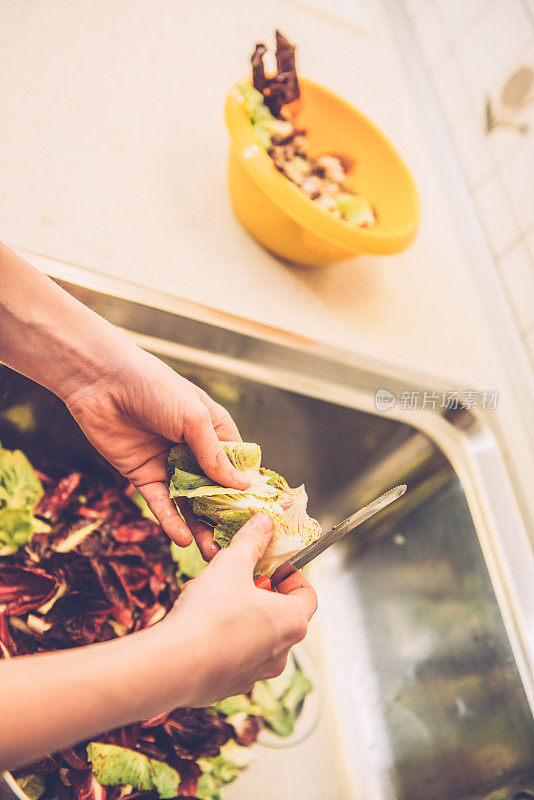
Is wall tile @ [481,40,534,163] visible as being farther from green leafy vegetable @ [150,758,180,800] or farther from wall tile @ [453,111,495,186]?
green leafy vegetable @ [150,758,180,800]

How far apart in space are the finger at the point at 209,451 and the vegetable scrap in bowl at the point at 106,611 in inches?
1.7

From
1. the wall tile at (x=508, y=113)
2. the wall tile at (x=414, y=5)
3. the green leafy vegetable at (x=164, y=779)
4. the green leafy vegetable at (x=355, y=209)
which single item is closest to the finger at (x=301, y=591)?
the green leafy vegetable at (x=164, y=779)

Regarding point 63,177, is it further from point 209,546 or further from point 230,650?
point 230,650

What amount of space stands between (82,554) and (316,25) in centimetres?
156

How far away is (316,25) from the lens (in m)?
1.51

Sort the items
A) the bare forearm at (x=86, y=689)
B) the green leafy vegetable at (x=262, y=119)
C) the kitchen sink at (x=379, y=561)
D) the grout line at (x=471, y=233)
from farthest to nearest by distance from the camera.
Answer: the grout line at (x=471, y=233) → the green leafy vegetable at (x=262, y=119) → the kitchen sink at (x=379, y=561) → the bare forearm at (x=86, y=689)

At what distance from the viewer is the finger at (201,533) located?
2.29 feet

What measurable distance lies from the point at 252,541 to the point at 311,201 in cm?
59

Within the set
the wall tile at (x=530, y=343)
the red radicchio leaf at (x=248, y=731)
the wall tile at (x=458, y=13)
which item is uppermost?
the wall tile at (x=458, y=13)

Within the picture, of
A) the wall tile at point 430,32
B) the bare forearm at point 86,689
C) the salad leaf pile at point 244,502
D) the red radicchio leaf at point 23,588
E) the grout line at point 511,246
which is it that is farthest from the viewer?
the wall tile at point 430,32

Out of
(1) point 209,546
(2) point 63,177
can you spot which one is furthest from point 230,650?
(2) point 63,177

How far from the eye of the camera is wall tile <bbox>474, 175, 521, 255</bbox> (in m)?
1.33
